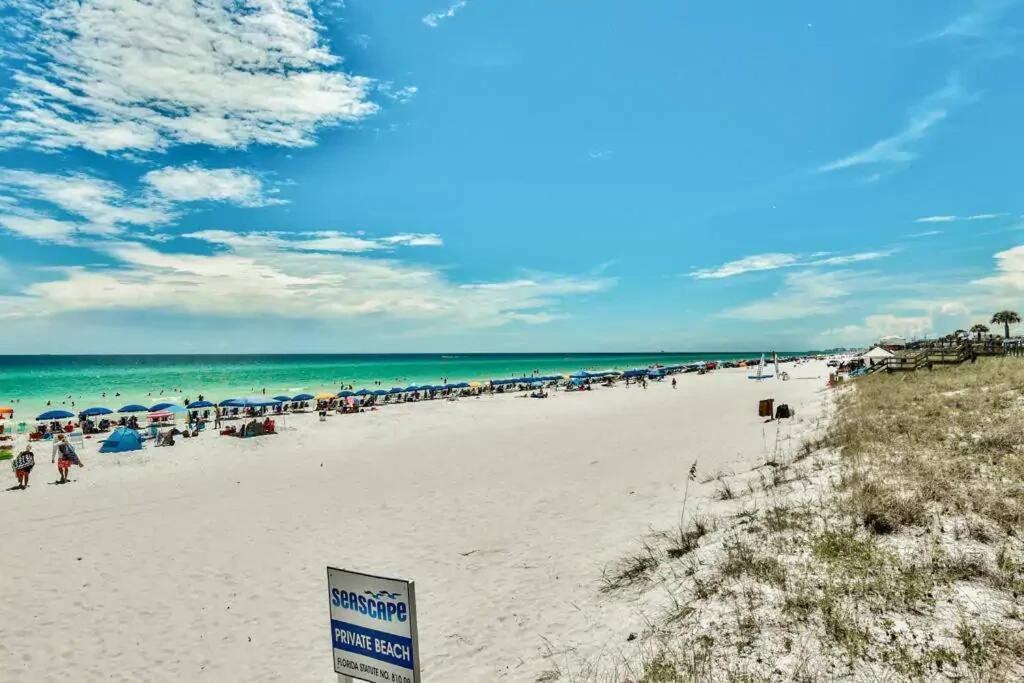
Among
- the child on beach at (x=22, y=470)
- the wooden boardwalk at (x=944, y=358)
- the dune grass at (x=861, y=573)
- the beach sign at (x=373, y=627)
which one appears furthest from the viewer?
the wooden boardwalk at (x=944, y=358)

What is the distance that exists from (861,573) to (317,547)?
9683 millimetres

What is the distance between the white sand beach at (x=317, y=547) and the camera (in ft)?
23.5

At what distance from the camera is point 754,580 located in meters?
6.33

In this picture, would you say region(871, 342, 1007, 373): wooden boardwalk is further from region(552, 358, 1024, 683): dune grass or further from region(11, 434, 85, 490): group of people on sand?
region(11, 434, 85, 490): group of people on sand

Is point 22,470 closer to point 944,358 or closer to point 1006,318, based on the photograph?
point 944,358

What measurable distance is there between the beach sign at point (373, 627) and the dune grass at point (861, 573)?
278cm

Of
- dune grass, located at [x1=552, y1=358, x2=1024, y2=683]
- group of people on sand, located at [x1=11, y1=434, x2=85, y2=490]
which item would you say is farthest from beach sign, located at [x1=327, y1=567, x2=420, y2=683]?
group of people on sand, located at [x1=11, y1=434, x2=85, y2=490]

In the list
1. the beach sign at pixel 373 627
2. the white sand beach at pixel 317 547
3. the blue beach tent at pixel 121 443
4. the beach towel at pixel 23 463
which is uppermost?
the beach sign at pixel 373 627

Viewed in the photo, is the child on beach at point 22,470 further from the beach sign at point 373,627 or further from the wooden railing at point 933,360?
the wooden railing at point 933,360

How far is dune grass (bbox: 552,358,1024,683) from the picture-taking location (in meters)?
4.64

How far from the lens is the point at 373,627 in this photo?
11.1ft

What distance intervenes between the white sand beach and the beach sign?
10.6 feet

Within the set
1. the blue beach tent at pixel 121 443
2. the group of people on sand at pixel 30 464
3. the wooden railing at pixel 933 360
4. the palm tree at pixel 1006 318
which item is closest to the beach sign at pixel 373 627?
the group of people on sand at pixel 30 464

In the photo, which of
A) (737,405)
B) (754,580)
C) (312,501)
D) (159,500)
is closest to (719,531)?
(754,580)
